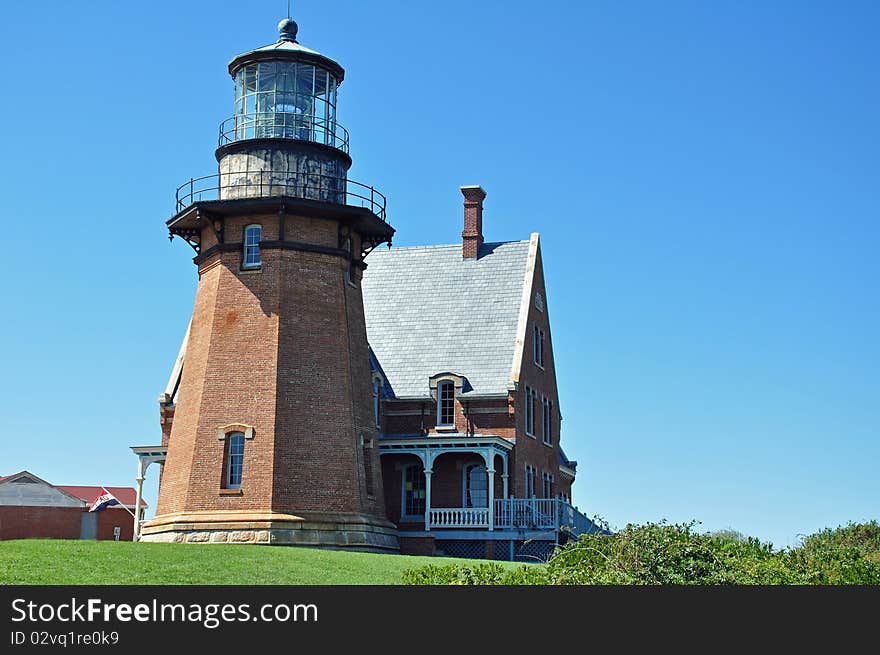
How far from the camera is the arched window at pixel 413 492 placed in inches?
1497

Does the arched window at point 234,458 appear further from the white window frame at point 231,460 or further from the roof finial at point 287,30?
the roof finial at point 287,30

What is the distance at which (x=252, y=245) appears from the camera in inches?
1318

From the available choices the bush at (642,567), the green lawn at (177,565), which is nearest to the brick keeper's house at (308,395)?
the green lawn at (177,565)

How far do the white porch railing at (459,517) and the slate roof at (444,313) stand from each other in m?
3.80

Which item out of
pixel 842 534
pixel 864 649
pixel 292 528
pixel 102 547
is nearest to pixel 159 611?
pixel 864 649

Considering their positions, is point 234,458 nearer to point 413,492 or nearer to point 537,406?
point 413,492

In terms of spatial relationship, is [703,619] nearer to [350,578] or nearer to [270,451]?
[350,578]

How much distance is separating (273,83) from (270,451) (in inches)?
391

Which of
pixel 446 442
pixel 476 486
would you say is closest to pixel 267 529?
pixel 446 442

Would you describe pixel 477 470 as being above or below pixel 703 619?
above

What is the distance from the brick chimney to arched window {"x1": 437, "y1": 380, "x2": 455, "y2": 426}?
19.0 ft

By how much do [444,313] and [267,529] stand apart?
1260cm

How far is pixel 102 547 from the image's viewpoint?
81.7ft

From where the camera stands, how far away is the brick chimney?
141ft
